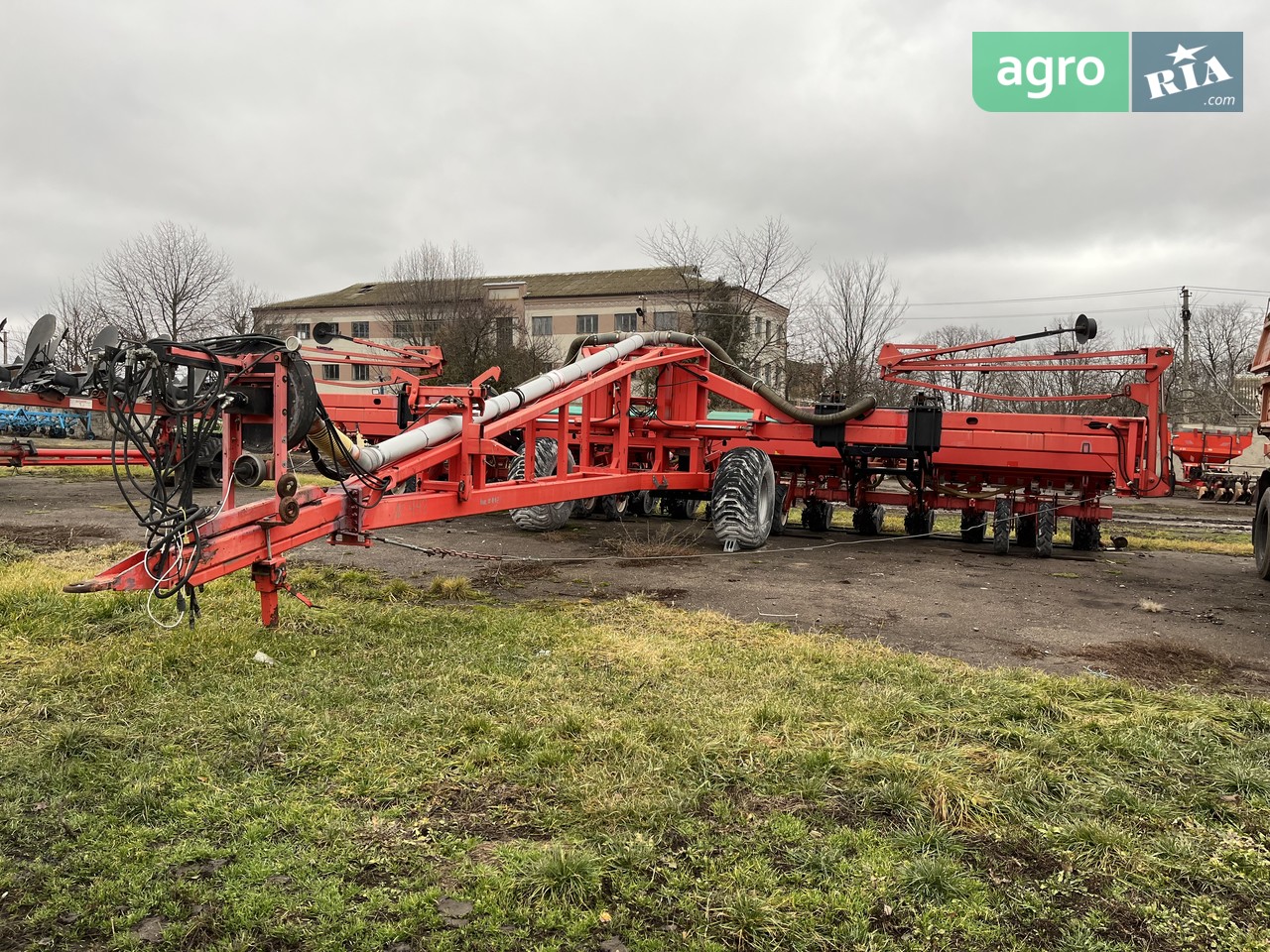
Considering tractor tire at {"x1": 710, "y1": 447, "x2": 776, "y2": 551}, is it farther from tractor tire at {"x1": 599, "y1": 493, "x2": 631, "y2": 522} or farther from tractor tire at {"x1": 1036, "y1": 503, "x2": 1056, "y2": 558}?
tractor tire at {"x1": 1036, "y1": 503, "x2": 1056, "y2": 558}

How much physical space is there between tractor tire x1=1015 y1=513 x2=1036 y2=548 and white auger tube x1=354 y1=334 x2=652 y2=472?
17.7ft

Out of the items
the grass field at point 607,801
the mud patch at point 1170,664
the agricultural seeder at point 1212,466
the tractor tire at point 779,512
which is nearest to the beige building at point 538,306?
the agricultural seeder at point 1212,466

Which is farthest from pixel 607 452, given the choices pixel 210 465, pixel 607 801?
pixel 607 801

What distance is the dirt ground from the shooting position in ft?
18.6

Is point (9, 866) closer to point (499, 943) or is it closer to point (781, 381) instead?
point (499, 943)

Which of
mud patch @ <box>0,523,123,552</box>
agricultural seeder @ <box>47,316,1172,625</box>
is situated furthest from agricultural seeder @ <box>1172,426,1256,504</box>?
mud patch @ <box>0,523,123,552</box>

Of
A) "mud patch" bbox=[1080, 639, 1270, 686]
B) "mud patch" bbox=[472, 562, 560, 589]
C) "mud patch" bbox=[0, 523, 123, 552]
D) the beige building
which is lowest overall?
"mud patch" bbox=[1080, 639, 1270, 686]

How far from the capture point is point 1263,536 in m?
9.66

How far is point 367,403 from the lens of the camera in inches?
452

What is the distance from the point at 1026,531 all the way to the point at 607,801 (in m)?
9.46

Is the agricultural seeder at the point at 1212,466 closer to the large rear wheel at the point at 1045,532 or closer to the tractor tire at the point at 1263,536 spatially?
the tractor tire at the point at 1263,536

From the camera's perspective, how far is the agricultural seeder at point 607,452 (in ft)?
15.0

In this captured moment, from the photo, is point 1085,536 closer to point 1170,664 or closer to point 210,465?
point 1170,664

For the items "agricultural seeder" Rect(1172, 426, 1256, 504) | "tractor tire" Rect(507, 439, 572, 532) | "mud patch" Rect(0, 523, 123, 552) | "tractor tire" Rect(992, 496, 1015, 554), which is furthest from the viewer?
"agricultural seeder" Rect(1172, 426, 1256, 504)
